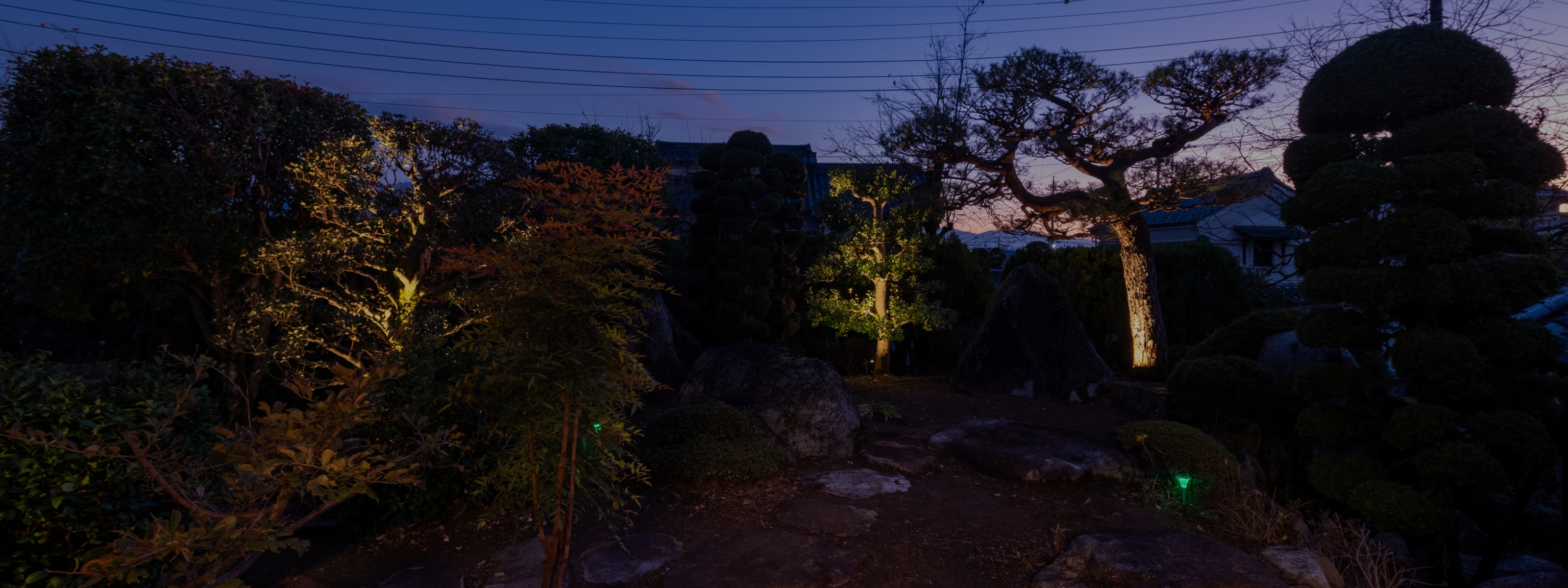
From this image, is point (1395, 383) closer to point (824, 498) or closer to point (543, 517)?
point (824, 498)

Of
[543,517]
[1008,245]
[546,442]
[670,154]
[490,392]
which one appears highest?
[670,154]

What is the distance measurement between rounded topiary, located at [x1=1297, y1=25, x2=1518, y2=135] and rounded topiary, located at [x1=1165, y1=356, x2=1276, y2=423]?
2.47 m

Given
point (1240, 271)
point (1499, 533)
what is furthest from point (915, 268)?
point (1499, 533)

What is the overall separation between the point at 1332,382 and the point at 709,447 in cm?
493

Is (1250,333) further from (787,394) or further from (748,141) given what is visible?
(748,141)

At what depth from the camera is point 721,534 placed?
4176mm

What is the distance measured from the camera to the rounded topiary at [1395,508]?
191 inches

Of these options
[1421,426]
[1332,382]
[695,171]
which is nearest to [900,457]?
[1332,382]

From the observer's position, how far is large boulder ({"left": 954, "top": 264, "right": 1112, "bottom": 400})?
8.78 m

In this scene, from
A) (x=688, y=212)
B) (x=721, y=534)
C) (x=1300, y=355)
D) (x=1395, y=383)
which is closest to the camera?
(x=721, y=534)

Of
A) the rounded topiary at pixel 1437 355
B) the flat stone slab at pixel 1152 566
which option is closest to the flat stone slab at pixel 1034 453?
the flat stone slab at pixel 1152 566

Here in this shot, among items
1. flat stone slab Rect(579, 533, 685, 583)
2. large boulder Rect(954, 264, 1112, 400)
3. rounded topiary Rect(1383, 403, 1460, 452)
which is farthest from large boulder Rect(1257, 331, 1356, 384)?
flat stone slab Rect(579, 533, 685, 583)

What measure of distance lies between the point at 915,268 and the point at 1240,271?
569cm

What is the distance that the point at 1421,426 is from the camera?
492cm
